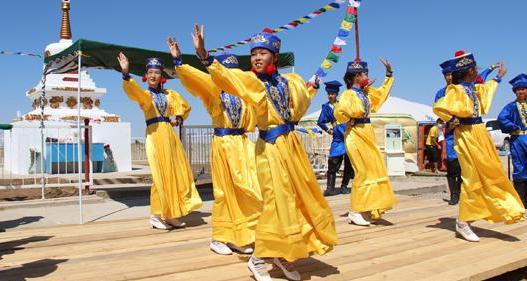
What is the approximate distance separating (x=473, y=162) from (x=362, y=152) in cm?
123

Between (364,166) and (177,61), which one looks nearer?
(177,61)

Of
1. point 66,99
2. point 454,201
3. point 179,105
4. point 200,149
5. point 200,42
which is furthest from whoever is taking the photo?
point 66,99

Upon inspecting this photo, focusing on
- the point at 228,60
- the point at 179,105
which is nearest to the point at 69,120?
the point at 179,105

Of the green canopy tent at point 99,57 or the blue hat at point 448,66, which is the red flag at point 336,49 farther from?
the green canopy tent at point 99,57

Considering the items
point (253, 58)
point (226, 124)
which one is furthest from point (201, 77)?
point (253, 58)

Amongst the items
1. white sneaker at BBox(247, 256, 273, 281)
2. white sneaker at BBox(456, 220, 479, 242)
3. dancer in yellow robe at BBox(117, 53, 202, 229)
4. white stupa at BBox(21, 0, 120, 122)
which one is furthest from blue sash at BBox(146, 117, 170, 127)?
white stupa at BBox(21, 0, 120, 122)

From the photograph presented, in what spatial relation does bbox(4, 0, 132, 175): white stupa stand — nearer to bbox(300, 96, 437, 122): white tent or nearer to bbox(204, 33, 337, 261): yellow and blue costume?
bbox(204, 33, 337, 261): yellow and blue costume

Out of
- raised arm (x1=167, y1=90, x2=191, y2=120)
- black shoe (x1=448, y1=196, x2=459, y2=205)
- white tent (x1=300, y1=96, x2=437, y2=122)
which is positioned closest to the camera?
raised arm (x1=167, y1=90, x2=191, y2=120)

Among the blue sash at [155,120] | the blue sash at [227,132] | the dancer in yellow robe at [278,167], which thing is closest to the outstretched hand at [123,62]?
the blue sash at [155,120]

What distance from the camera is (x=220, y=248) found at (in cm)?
443

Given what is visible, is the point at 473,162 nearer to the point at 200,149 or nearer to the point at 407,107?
the point at 200,149

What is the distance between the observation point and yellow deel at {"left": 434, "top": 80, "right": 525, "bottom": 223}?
16.0ft

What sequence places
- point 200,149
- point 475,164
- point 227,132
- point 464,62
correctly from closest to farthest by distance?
point 227,132, point 475,164, point 464,62, point 200,149

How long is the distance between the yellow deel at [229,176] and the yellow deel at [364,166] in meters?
1.50
